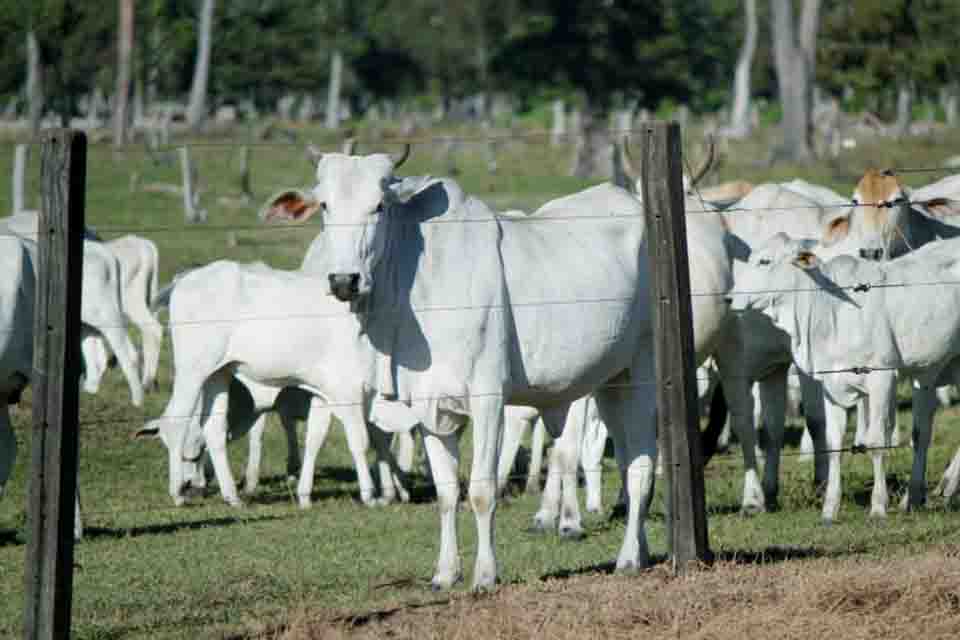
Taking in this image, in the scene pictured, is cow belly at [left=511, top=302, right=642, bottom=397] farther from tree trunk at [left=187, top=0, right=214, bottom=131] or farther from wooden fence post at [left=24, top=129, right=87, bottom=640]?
tree trunk at [left=187, top=0, right=214, bottom=131]

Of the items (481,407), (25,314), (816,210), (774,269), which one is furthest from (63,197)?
(816,210)

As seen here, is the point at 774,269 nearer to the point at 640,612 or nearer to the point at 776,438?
the point at 776,438

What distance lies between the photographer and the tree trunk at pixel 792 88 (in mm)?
48781

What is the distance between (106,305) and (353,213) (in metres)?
9.79

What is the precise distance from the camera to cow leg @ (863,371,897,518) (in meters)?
12.2

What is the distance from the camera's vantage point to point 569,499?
11.9 m

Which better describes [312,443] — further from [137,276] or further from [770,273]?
[137,276]

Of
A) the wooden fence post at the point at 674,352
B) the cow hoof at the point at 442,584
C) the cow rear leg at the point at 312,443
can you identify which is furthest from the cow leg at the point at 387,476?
the wooden fence post at the point at 674,352

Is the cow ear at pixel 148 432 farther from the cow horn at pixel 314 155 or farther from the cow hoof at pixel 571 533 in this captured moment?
the cow horn at pixel 314 155

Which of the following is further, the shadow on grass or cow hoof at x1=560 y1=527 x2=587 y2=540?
the shadow on grass

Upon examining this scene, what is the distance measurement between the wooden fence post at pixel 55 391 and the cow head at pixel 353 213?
175cm

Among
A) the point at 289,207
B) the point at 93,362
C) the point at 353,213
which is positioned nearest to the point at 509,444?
the point at 289,207

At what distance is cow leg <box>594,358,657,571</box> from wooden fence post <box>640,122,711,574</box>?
3.16 ft

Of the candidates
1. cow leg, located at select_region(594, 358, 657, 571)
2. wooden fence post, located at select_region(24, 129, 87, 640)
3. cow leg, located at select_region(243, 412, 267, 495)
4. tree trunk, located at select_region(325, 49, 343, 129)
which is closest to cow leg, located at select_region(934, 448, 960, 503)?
cow leg, located at select_region(594, 358, 657, 571)
